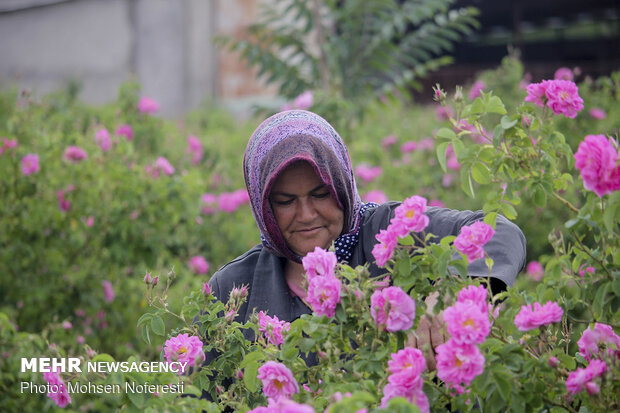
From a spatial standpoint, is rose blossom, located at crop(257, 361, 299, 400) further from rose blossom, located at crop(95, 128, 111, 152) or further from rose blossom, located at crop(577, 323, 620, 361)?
rose blossom, located at crop(95, 128, 111, 152)

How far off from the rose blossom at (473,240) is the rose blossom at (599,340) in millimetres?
258

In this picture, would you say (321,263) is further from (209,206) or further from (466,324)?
(209,206)

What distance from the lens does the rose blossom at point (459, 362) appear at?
1.19m

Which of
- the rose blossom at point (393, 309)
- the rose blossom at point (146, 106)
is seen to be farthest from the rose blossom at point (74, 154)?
the rose blossom at point (393, 309)

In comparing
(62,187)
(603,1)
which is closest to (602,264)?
(62,187)

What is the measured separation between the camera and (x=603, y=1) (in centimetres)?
1213

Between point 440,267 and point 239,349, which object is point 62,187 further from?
point 440,267

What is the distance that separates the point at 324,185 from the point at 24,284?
2225 millimetres

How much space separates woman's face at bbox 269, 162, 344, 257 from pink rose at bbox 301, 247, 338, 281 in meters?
0.70

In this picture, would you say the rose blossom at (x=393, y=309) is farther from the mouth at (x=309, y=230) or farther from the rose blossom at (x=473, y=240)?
the mouth at (x=309, y=230)

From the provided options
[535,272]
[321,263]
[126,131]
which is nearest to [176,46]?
[126,131]

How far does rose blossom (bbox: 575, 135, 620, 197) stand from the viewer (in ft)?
3.94

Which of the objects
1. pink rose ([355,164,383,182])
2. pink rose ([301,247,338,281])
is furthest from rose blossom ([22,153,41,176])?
pink rose ([301,247,338,281])

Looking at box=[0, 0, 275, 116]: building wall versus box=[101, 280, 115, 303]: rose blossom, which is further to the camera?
box=[0, 0, 275, 116]: building wall
